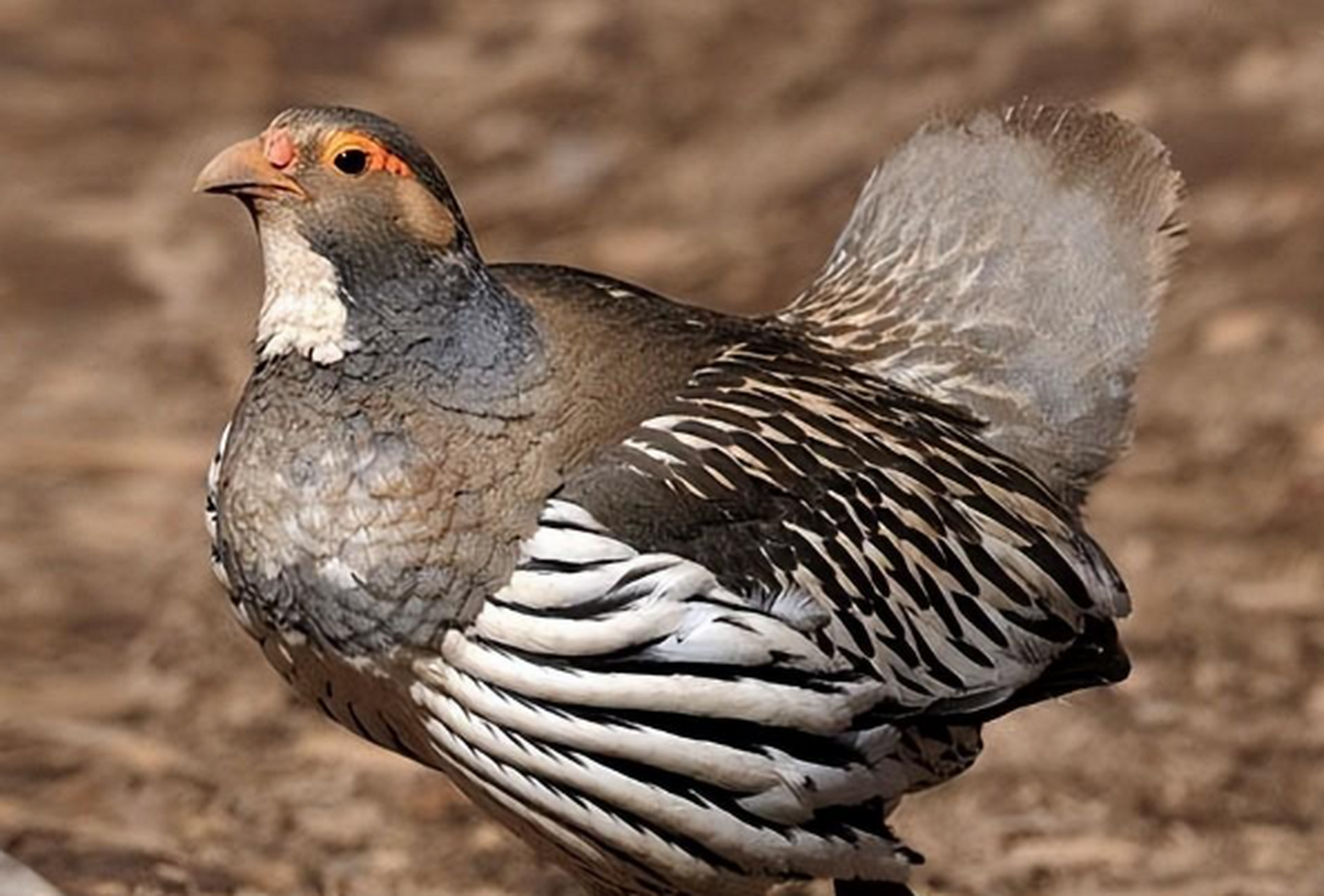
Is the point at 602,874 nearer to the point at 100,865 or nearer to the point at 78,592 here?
the point at 100,865

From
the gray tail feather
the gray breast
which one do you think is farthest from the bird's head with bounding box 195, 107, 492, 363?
the gray tail feather

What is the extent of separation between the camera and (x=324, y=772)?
715 centimetres

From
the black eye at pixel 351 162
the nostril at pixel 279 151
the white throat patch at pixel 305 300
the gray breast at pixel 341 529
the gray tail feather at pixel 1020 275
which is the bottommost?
the gray breast at pixel 341 529

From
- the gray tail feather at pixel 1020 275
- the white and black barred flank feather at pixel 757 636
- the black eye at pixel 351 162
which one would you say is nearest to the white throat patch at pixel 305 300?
the black eye at pixel 351 162

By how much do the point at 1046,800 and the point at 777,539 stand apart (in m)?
2.58

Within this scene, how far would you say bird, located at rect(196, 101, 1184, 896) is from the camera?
4508 mm

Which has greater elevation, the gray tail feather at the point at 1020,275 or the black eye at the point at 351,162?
the gray tail feather at the point at 1020,275

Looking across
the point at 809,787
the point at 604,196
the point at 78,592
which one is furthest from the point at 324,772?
the point at 604,196

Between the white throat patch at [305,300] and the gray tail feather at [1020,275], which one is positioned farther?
the gray tail feather at [1020,275]

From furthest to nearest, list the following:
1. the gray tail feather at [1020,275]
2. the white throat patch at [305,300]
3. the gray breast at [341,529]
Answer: the gray tail feather at [1020,275] → the white throat patch at [305,300] → the gray breast at [341,529]

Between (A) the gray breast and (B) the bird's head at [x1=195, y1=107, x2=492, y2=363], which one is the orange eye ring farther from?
(A) the gray breast

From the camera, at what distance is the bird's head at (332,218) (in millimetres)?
4574

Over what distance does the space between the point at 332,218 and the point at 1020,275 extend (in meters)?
1.61

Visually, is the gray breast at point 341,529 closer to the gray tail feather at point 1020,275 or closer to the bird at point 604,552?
the bird at point 604,552
